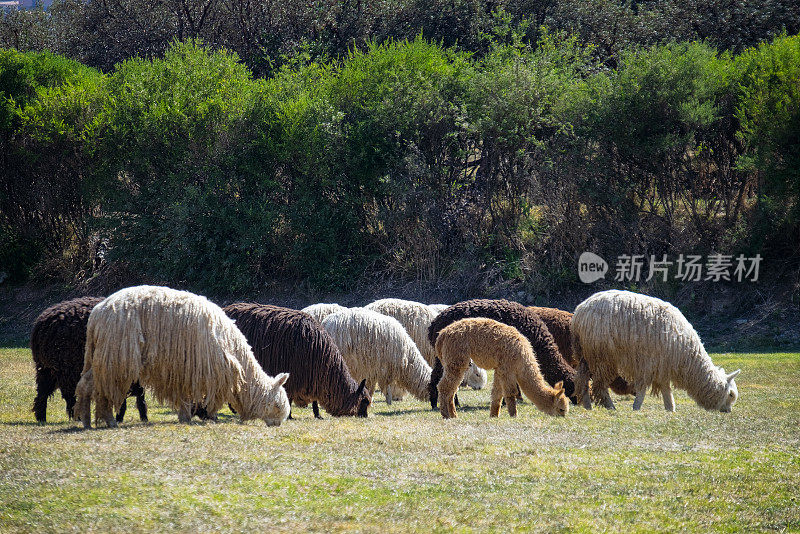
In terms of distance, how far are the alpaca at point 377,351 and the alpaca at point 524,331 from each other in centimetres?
35

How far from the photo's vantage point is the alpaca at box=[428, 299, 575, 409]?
13.5 metres

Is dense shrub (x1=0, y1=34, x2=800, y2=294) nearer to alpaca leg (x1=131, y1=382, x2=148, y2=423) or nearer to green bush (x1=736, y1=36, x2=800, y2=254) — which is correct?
green bush (x1=736, y1=36, x2=800, y2=254)

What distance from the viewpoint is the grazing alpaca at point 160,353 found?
32.5 ft

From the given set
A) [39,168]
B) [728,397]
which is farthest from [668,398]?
[39,168]

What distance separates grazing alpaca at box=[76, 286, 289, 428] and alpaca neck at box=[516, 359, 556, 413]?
3877 millimetres

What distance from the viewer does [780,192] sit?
23.2 m

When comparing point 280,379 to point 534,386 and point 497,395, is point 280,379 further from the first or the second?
point 534,386

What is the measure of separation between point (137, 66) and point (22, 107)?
4.81 meters

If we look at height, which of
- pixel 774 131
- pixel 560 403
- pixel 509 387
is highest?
pixel 774 131

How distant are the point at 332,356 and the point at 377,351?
187cm

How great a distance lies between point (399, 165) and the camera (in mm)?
27656

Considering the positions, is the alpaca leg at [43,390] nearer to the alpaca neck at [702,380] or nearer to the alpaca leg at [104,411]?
the alpaca leg at [104,411]

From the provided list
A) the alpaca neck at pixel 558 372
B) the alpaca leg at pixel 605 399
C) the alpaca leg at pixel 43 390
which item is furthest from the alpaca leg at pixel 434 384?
the alpaca leg at pixel 43 390

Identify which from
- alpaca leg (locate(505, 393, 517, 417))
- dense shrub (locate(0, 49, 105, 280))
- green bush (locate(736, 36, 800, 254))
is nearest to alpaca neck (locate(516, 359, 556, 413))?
alpaca leg (locate(505, 393, 517, 417))
